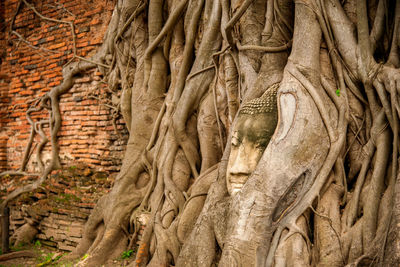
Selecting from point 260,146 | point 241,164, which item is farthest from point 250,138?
point 241,164

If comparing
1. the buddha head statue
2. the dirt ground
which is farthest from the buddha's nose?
the dirt ground

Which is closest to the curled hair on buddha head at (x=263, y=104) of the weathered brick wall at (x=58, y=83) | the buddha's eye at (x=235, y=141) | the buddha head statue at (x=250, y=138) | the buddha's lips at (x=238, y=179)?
the buddha head statue at (x=250, y=138)

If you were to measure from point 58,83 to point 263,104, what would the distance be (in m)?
4.60

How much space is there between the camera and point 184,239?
354cm

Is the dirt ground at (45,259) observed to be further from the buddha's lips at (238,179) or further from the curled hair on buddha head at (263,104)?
the curled hair on buddha head at (263,104)

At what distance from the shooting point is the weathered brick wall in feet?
19.3

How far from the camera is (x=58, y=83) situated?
6508 millimetres

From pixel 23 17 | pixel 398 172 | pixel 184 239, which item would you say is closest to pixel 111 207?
pixel 184 239

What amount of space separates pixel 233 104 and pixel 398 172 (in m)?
1.69

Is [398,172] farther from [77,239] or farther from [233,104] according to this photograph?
[77,239]

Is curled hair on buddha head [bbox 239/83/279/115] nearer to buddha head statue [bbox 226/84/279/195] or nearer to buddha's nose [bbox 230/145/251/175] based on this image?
buddha head statue [bbox 226/84/279/195]

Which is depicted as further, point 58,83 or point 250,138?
point 58,83

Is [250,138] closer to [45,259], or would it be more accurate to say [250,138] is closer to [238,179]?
[238,179]

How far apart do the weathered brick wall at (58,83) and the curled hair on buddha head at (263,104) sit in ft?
9.71
